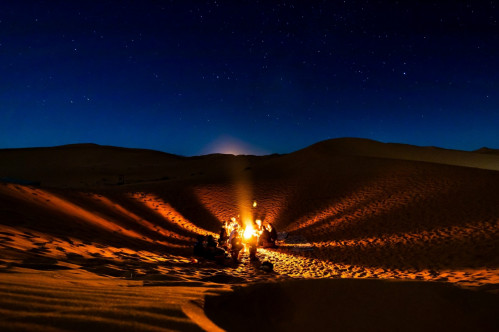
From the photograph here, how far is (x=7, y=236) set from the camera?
6324 mm

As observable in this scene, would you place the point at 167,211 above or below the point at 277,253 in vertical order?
above

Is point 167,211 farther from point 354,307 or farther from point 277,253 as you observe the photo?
point 354,307

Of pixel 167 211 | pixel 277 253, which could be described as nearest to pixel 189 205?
pixel 167 211

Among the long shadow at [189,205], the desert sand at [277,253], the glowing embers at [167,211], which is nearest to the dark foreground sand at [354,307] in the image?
the desert sand at [277,253]

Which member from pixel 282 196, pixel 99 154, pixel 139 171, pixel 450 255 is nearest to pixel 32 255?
pixel 450 255

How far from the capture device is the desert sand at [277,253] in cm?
321

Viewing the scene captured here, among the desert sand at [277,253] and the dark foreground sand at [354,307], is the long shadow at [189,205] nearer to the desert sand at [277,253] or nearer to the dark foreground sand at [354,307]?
the desert sand at [277,253]

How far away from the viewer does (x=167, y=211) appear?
1920 cm

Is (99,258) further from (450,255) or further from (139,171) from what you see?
(139,171)

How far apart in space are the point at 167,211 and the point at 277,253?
28.4 ft

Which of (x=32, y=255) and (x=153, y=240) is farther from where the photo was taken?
(x=153, y=240)

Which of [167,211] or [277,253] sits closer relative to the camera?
[277,253]

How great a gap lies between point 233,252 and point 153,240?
3.28 metres

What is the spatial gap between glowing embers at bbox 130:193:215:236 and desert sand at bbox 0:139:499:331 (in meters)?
0.15
